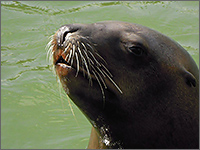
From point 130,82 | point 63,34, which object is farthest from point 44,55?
point 130,82

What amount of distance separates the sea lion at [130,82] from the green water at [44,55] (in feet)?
3.12

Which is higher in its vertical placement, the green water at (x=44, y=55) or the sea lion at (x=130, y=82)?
the sea lion at (x=130, y=82)

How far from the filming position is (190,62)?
14.9 feet

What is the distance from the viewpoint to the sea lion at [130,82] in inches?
162

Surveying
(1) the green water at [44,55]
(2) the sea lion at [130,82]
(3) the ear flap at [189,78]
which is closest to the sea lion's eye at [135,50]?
(2) the sea lion at [130,82]

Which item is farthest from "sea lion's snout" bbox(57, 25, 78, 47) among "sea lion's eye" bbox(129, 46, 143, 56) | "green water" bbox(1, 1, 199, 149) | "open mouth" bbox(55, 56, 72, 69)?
"green water" bbox(1, 1, 199, 149)

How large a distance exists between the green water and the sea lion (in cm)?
95

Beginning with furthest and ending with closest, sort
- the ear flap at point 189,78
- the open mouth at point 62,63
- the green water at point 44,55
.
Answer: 1. the green water at point 44,55
2. the ear flap at point 189,78
3. the open mouth at point 62,63

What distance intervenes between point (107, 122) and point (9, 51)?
529 cm

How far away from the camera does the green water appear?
7215 mm

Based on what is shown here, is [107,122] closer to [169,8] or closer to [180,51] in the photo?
[180,51]

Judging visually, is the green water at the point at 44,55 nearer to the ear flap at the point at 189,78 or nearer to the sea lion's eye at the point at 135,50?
the sea lion's eye at the point at 135,50

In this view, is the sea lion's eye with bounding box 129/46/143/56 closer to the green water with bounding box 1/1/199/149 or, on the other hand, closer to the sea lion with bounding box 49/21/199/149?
the sea lion with bounding box 49/21/199/149

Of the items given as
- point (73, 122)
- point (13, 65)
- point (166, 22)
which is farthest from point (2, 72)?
point (166, 22)
